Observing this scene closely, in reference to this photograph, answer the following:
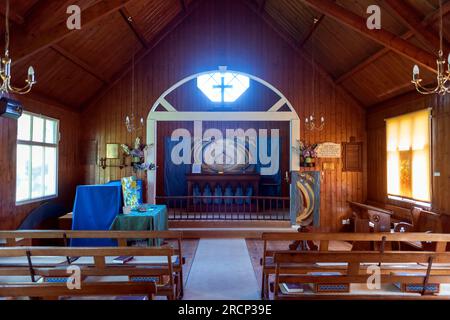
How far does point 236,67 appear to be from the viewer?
27.5 ft

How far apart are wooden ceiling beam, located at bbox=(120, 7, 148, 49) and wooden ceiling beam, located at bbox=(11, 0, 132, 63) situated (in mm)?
1228

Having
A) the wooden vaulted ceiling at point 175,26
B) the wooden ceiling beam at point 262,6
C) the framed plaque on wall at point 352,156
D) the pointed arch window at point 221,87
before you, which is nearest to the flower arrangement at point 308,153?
the framed plaque on wall at point 352,156

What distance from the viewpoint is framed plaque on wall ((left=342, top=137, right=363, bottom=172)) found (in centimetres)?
825

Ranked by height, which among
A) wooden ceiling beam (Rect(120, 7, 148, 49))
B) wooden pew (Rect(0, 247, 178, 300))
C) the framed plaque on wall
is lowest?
wooden pew (Rect(0, 247, 178, 300))

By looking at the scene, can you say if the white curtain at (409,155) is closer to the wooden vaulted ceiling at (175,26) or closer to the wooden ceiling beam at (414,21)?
the wooden vaulted ceiling at (175,26)

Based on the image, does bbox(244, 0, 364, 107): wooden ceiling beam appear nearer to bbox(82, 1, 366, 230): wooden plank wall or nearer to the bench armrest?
bbox(82, 1, 366, 230): wooden plank wall

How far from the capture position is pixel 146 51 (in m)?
8.26

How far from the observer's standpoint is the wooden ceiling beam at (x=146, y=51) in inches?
324

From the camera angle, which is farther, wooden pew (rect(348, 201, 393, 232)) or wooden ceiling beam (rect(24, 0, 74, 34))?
wooden pew (rect(348, 201, 393, 232))

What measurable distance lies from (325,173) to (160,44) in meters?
5.01

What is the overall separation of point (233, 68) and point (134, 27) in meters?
2.46

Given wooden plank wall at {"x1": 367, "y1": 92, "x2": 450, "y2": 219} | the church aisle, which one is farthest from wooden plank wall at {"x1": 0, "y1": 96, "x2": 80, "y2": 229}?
wooden plank wall at {"x1": 367, "y1": 92, "x2": 450, "y2": 219}

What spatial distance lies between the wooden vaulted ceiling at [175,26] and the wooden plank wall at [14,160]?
294 mm

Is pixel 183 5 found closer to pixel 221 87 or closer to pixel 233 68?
pixel 233 68
